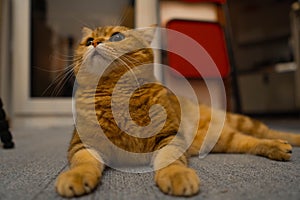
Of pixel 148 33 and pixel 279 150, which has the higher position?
pixel 148 33

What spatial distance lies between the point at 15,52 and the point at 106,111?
71.0 inches

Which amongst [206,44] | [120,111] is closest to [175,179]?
[120,111]

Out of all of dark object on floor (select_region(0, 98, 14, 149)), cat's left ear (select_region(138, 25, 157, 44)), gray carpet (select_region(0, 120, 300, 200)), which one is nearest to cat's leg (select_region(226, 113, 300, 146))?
gray carpet (select_region(0, 120, 300, 200))

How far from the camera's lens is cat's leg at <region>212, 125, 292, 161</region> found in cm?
82

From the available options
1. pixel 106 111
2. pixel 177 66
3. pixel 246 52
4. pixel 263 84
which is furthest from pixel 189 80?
pixel 246 52

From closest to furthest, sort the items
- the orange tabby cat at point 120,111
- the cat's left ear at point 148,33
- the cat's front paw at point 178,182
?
the cat's front paw at point 178,182, the orange tabby cat at point 120,111, the cat's left ear at point 148,33

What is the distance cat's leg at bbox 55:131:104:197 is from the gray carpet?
2 centimetres

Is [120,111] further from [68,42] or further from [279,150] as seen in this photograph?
[68,42]

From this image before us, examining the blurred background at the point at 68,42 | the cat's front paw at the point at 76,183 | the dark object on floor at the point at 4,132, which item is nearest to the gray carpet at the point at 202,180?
the cat's front paw at the point at 76,183

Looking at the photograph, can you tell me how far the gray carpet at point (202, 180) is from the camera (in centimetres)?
53

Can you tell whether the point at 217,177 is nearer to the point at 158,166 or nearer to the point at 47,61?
the point at 158,166

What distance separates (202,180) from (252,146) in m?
0.40

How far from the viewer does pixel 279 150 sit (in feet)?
2.70

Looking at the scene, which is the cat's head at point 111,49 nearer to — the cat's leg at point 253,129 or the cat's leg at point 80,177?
the cat's leg at point 80,177
